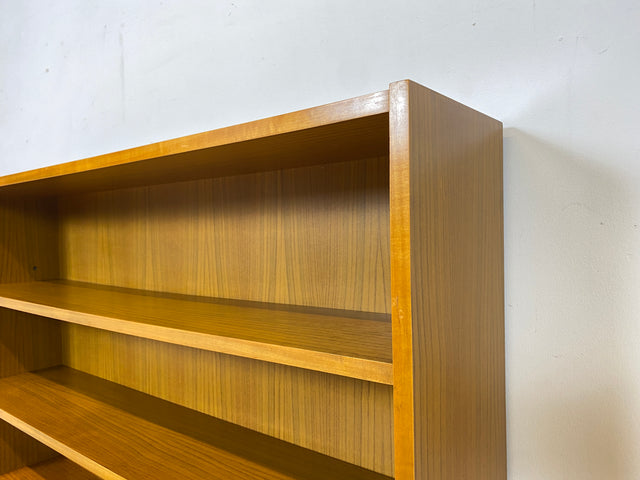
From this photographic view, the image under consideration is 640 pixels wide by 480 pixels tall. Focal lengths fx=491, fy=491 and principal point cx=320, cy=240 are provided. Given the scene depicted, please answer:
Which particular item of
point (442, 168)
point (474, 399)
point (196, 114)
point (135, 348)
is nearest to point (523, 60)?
point (442, 168)

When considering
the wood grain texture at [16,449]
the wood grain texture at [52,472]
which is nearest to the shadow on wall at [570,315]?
the wood grain texture at [52,472]

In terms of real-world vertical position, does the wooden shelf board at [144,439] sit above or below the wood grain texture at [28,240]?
below

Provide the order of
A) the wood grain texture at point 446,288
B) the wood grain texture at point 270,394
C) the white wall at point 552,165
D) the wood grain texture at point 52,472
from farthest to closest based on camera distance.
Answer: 1. the wood grain texture at point 52,472
2. the wood grain texture at point 270,394
3. the white wall at point 552,165
4. the wood grain texture at point 446,288

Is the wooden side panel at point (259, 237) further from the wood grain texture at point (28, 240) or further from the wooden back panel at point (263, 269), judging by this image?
the wood grain texture at point (28, 240)

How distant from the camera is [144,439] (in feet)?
3.56

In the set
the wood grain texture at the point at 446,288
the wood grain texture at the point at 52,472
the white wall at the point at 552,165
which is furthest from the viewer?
the wood grain texture at the point at 52,472

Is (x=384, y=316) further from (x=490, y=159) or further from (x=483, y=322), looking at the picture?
(x=490, y=159)

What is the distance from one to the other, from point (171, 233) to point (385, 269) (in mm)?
649

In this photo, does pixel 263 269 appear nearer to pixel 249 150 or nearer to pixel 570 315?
pixel 249 150

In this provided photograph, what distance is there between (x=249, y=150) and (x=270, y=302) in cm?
38

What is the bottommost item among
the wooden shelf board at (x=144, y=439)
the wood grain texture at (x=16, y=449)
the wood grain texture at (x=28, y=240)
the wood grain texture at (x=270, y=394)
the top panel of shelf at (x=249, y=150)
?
the wood grain texture at (x=16, y=449)

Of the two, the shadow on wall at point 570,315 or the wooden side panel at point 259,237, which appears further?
the wooden side panel at point 259,237

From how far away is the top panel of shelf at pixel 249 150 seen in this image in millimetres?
633

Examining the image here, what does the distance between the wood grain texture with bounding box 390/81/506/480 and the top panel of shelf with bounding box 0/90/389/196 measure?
0.26ft
